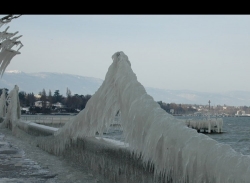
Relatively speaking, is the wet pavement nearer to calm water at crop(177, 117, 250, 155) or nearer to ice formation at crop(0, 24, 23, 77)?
ice formation at crop(0, 24, 23, 77)

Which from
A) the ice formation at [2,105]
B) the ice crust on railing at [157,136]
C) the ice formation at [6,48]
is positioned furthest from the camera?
the ice formation at [2,105]

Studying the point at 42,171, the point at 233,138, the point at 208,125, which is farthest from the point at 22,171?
the point at 208,125

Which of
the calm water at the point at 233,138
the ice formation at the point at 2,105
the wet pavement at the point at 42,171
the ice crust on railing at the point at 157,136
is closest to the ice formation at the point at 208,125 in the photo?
the calm water at the point at 233,138

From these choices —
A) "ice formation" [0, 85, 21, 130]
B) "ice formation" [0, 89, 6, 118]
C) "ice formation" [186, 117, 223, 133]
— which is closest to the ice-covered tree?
"ice formation" [0, 85, 21, 130]

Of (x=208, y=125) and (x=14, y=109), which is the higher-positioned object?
(x=14, y=109)

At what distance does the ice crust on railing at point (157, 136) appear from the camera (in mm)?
4105

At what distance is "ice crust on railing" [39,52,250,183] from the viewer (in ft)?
13.5

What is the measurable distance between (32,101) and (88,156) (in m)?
145

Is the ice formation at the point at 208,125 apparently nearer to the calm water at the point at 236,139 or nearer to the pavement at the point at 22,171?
the calm water at the point at 236,139

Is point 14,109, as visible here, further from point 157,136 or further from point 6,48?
point 157,136

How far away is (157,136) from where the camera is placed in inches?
199

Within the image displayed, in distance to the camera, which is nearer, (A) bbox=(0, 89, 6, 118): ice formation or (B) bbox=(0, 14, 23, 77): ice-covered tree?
(B) bbox=(0, 14, 23, 77): ice-covered tree

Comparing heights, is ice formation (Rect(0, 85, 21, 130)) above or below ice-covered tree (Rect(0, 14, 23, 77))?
below
